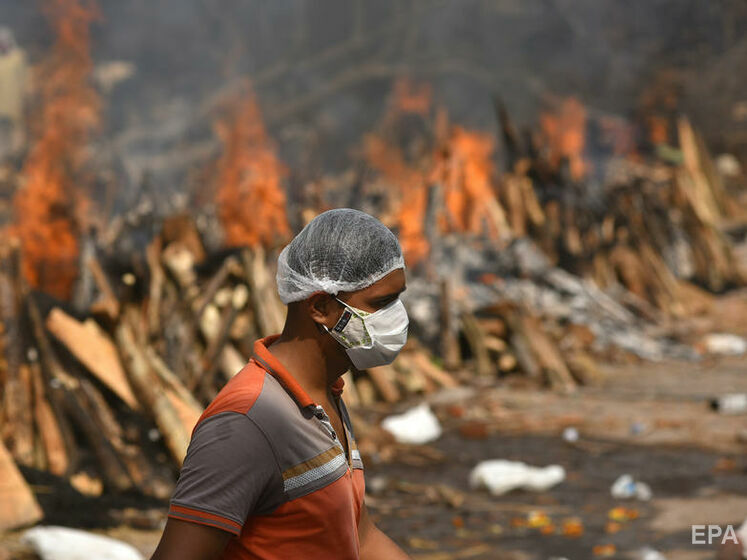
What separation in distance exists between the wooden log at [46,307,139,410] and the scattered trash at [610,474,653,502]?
365 centimetres

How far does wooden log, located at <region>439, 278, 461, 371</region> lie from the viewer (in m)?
11.4

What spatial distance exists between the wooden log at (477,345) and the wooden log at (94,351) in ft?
19.1

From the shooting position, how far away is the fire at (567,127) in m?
26.5

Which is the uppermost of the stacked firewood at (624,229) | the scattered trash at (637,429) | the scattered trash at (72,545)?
the stacked firewood at (624,229)

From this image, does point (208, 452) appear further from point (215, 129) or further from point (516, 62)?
point (516, 62)

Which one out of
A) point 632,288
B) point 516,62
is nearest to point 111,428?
point 632,288

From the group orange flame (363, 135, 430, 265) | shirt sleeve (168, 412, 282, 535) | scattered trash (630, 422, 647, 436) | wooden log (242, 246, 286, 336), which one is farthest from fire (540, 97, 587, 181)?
shirt sleeve (168, 412, 282, 535)

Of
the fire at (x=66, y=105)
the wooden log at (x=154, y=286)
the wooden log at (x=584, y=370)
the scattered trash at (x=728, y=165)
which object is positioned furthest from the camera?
the fire at (x=66, y=105)

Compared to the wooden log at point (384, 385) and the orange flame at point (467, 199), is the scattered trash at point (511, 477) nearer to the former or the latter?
the wooden log at point (384, 385)

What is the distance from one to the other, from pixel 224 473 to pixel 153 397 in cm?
428

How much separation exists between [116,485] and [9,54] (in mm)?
23758

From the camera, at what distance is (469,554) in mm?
5309

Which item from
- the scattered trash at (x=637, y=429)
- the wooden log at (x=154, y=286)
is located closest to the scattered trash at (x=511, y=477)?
the scattered trash at (x=637, y=429)

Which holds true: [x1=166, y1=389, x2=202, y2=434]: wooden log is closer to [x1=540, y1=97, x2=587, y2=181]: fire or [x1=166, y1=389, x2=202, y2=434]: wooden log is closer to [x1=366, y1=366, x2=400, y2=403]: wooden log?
[x1=366, y1=366, x2=400, y2=403]: wooden log
